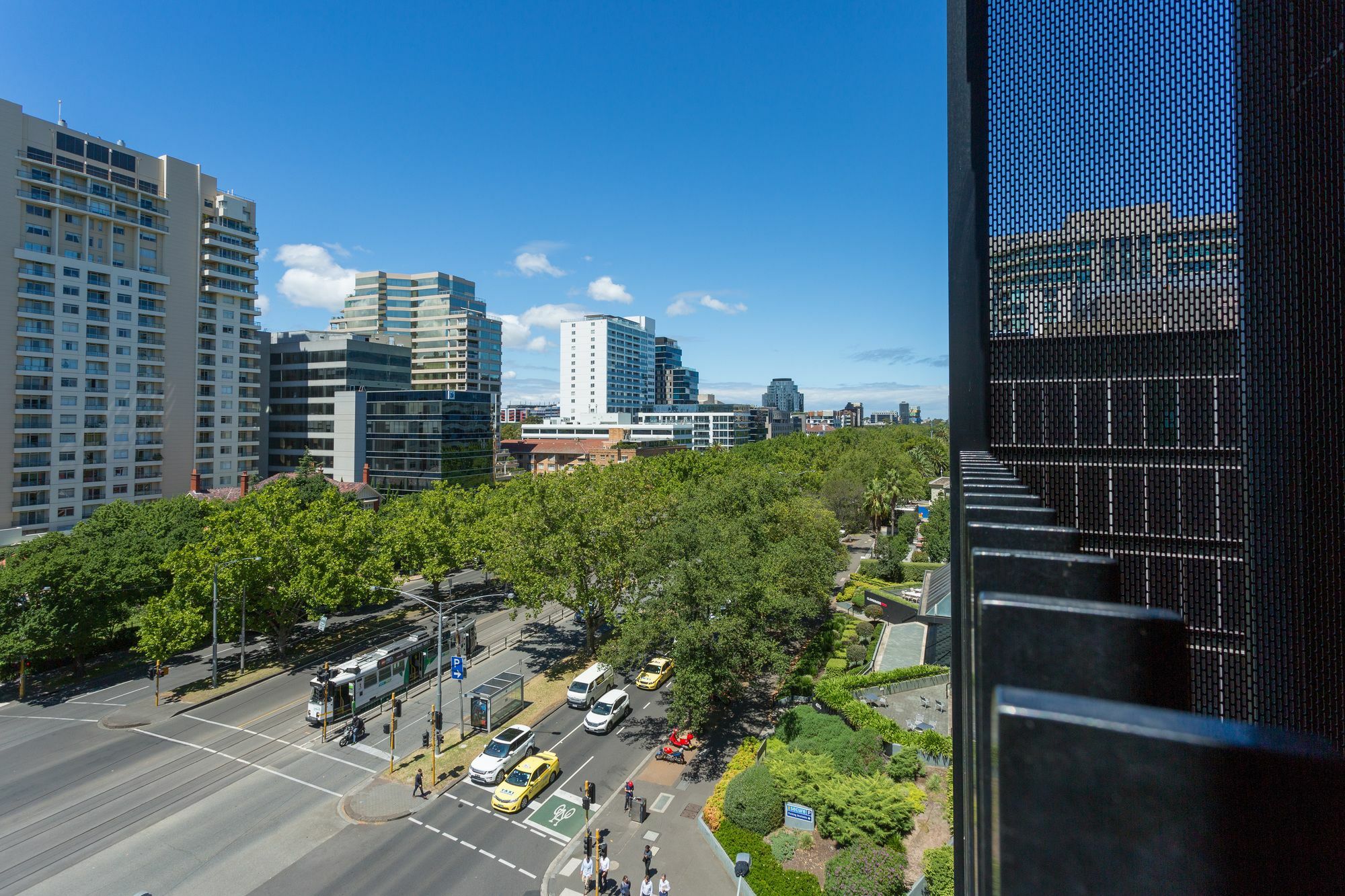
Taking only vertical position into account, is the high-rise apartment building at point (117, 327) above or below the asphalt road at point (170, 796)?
above

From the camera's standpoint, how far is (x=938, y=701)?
25766 mm

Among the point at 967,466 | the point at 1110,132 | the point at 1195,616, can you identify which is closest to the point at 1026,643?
the point at 967,466

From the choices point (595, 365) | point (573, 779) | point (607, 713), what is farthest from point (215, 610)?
point (595, 365)

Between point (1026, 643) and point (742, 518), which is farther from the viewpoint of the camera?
point (742, 518)

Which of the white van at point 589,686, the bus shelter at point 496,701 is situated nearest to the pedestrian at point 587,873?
the bus shelter at point 496,701

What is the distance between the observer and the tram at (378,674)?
24562 mm

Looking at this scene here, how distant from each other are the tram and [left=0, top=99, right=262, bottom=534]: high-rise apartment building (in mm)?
39104

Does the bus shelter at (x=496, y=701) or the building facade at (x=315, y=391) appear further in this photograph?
the building facade at (x=315, y=391)

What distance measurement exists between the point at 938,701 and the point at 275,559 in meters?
28.2

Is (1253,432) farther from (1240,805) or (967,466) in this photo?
(1240,805)

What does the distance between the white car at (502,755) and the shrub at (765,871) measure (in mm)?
7441

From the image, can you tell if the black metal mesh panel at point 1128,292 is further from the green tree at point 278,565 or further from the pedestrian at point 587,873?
the green tree at point 278,565

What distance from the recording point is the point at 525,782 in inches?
792

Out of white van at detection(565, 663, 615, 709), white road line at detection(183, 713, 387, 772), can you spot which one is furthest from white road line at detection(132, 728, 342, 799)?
white van at detection(565, 663, 615, 709)
